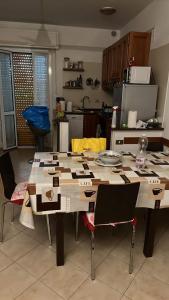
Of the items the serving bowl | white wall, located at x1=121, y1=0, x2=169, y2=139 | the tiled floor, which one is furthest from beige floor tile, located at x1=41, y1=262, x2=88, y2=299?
white wall, located at x1=121, y1=0, x2=169, y2=139

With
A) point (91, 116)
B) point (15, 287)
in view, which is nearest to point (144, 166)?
point (15, 287)

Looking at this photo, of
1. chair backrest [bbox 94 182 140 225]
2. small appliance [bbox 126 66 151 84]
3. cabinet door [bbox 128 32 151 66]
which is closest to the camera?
Answer: chair backrest [bbox 94 182 140 225]

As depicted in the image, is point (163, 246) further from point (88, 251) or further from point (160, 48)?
point (160, 48)

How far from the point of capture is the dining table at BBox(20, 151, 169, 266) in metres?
1.61

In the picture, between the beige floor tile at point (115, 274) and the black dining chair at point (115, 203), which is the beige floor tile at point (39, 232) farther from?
the black dining chair at point (115, 203)

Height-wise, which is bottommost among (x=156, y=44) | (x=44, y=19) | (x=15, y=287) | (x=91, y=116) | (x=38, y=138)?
(x=15, y=287)

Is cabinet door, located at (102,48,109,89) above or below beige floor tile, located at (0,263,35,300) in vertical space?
above

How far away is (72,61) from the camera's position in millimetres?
5047

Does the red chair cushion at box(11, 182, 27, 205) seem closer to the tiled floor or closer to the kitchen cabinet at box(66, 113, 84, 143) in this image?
the tiled floor

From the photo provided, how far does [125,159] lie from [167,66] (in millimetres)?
1648

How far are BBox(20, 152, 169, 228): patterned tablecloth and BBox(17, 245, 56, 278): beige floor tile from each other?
379mm

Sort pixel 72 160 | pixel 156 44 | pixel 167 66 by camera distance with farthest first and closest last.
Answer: pixel 156 44, pixel 167 66, pixel 72 160

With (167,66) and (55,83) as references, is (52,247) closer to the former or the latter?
(167,66)

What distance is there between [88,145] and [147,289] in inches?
58.0
